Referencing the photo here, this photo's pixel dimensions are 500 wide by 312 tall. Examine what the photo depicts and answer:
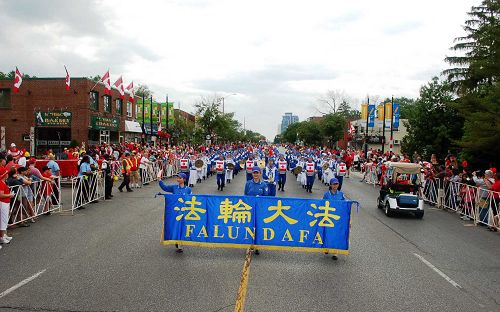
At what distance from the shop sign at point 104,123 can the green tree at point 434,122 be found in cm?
2630

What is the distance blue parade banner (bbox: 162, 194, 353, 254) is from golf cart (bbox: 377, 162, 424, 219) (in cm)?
597

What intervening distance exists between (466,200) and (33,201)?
44.4ft

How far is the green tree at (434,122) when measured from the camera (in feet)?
90.6

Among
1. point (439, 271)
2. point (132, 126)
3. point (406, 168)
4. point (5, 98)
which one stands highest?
point (5, 98)

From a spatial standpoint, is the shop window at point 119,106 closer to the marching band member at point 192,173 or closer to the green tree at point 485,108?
the marching band member at point 192,173

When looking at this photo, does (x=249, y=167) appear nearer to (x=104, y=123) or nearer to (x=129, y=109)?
(x=104, y=123)

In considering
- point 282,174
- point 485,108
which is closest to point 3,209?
point 282,174

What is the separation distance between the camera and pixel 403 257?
866 centimetres

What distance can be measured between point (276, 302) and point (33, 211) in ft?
28.3

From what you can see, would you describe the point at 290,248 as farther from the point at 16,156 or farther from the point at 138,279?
the point at 16,156

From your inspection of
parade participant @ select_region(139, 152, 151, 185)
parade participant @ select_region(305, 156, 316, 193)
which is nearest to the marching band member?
parade participant @ select_region(139, 152, 151, 185)

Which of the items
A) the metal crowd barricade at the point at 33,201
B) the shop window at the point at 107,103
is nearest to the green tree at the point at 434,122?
the metal crowd barricade at the point at 33,201

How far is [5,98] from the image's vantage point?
125 ft

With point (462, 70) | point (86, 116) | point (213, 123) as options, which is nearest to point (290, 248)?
point (462, 70)
